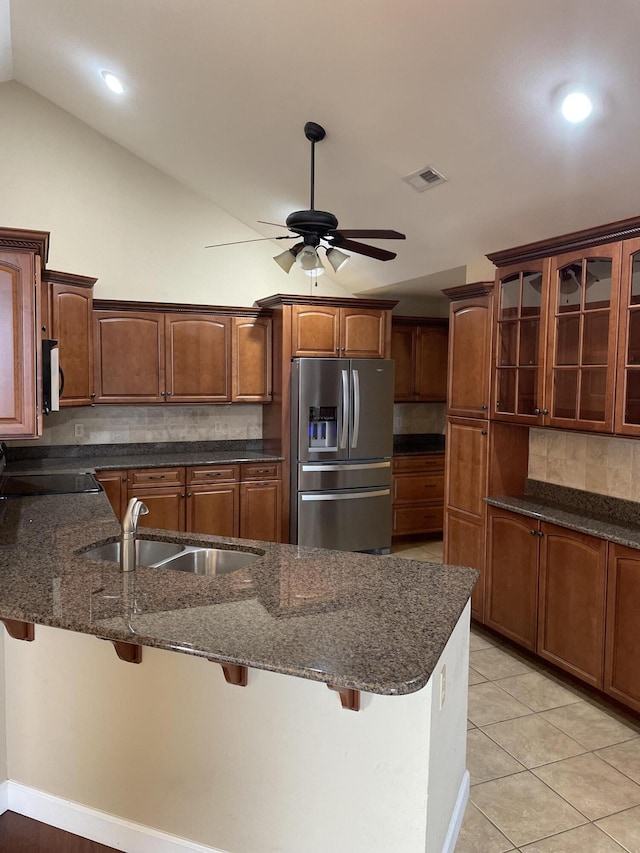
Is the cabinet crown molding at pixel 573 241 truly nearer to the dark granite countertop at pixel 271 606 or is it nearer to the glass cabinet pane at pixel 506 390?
the glass cabinet pane at pixel 506 390

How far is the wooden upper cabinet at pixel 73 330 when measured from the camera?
450 centimetres

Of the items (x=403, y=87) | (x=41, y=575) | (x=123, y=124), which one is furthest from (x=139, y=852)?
(x=123, y=124)

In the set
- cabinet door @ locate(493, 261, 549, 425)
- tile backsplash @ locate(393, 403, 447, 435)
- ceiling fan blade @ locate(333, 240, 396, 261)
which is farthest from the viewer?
tile backsplash @ locate(393, 403, 447, 435)

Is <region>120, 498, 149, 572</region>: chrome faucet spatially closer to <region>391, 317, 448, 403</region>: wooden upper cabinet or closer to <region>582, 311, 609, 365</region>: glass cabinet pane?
<region>582, 311, 609, 365</region>: glass cabinet pane

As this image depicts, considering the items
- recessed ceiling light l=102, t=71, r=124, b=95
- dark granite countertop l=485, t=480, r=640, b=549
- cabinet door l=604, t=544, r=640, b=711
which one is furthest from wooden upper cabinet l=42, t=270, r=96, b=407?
cabinet door l=604, t=544, r=640, b=711

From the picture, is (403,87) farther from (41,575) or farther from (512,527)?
(41,575)

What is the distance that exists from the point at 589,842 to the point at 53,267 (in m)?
4.96

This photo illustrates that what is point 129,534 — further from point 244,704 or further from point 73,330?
point 73,330

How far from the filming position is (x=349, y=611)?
6.20 feet

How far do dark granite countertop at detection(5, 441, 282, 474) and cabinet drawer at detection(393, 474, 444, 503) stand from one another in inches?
51.8

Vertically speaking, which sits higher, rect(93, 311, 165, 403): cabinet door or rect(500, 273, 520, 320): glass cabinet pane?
rect(500, 273, 520, 320): glass cabinet pane

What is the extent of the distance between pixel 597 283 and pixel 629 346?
1.24 feet

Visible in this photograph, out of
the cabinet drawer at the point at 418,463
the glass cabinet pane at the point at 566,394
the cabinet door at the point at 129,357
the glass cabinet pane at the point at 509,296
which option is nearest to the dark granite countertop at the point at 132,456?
the cabinet door at the point at 129,357

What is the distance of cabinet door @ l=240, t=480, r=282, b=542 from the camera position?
5234mm
